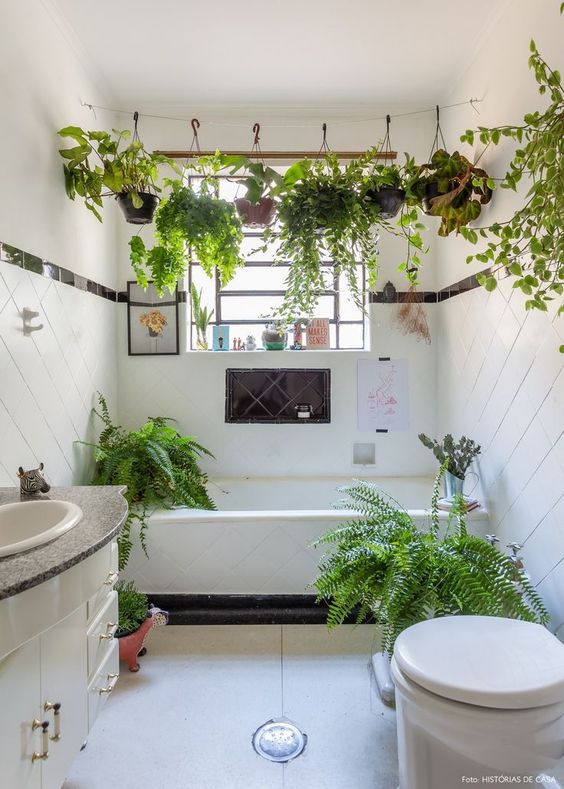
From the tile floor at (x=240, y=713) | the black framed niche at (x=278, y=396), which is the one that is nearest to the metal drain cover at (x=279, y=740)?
the tile floor at (x=240, y=713)

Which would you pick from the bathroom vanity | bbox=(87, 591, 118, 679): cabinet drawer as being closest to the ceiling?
the bathroom vanity

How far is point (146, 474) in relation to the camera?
2.18 meters

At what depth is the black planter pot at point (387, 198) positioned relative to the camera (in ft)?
6.75

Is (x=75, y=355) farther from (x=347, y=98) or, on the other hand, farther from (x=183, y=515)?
(x=347, y=98)

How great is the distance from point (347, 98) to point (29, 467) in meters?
2.49

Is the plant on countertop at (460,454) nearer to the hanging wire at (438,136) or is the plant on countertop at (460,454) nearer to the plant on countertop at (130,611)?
the plant on countertop at (130,611)

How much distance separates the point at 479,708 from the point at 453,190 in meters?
1.82

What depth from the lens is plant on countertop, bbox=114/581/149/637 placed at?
1.75m

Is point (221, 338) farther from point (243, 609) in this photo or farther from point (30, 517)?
point (30, 517)

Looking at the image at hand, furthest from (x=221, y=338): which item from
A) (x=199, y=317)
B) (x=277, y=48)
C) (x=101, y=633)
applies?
(x=101, y=633)

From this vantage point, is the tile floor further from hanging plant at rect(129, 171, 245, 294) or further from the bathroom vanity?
hanging plant at rect(129, 171, 245, 294)

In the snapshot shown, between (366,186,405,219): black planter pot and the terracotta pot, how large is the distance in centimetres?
47

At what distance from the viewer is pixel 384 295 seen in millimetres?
2703

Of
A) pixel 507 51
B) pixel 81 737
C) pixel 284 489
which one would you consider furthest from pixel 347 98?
pixel 81 737
